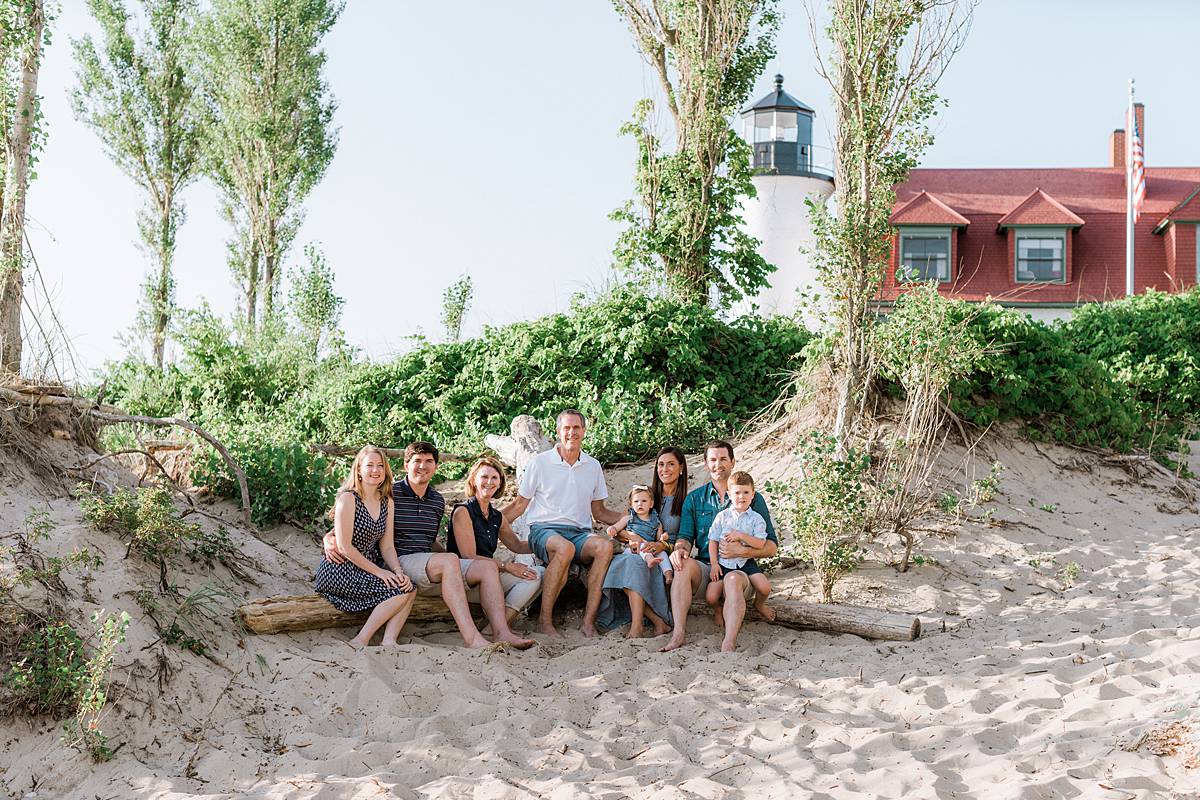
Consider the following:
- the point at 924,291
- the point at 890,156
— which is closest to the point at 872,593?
the point at 924,291

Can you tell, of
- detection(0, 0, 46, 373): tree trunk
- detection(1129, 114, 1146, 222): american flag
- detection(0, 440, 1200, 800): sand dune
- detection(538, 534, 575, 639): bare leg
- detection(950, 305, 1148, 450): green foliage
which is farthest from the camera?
detection(1129, 114, 1146, 222): american flag

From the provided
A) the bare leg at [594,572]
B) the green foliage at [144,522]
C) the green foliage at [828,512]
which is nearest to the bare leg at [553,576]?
the bare leg at [594,572]

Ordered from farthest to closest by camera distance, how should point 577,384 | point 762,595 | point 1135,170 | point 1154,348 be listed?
point 1135,170, point 1154,348, point 577,384, point 762,595

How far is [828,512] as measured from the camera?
712cm

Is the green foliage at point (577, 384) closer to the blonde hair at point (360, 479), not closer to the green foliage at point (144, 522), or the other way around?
the green foliage at point (144, 522)

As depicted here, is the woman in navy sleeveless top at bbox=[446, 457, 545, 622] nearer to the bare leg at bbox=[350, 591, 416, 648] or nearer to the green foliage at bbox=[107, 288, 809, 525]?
the bare leg at bbox=[350, 591, 416, 648]

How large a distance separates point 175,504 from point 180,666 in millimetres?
2516

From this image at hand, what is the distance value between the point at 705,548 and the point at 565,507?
3.14ft

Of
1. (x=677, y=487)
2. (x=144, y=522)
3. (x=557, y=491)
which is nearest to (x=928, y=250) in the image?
(x=677, y=487)

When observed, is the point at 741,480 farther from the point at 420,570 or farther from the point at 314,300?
the point at 314,300

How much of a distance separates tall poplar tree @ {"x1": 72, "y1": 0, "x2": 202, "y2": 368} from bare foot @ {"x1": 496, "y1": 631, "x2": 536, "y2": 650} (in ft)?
58.1

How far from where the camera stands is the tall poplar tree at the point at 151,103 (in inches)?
858

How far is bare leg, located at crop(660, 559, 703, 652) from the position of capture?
630 centimetres

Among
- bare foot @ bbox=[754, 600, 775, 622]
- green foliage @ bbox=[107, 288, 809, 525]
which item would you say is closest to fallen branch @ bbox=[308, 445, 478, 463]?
green foliage @ bbox=[107, 288, 809, 525]
